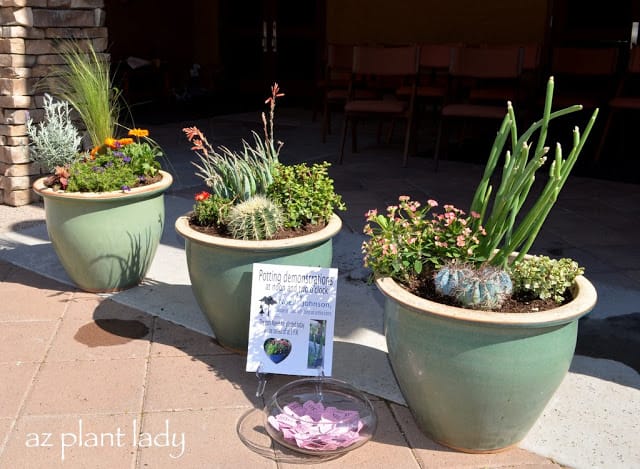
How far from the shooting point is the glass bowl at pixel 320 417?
2.29 metres

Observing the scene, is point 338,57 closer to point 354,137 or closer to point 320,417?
point 354,137

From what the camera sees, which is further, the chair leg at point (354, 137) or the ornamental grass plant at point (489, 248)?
the chair leg at point (354, 137)

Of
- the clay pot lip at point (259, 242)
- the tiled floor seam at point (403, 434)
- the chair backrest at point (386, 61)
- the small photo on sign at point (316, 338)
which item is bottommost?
the tiled floor seam at point (403, 434)

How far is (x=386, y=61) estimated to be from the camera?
20.0 feet

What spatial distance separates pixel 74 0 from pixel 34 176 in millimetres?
1196

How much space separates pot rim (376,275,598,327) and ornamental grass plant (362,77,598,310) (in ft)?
0.27

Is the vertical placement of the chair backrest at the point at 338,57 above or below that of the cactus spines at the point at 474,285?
above

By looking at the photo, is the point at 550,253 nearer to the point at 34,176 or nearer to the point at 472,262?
the point at 472,262

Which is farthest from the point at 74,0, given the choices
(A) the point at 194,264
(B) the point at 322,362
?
(B) the point at 322,362

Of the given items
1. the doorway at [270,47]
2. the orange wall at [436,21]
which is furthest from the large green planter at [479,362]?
the doorway at [270,47]

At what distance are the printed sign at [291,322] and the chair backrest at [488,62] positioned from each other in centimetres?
385

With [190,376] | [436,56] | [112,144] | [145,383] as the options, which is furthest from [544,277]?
[436,56]

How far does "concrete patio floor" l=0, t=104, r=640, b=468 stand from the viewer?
2.28 meters

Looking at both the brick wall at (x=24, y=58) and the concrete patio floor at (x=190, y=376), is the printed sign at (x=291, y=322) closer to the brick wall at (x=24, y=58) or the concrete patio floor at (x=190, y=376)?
the concrete patio floor at (x=190, y=376)
